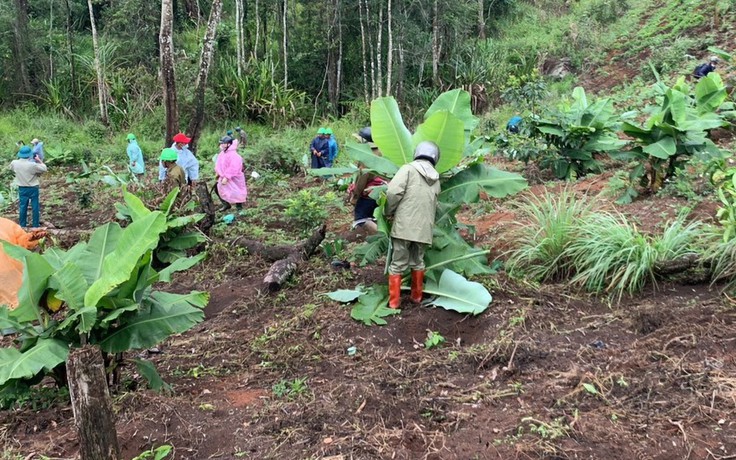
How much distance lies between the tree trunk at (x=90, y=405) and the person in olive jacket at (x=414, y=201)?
2.67m

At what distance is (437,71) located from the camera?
21594 millimetres

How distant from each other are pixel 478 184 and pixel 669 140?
9.03ft

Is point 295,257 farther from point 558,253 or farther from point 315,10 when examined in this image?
point 315,10

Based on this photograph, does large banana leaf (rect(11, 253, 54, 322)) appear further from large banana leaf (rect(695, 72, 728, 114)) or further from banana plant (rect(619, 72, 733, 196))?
large banana leaf (rect(695, 72, 728, 114))

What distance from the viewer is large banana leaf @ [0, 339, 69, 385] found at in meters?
3.61

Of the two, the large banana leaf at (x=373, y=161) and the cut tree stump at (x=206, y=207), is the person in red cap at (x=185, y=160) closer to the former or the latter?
the cut tree stump at (x=206, y=207)

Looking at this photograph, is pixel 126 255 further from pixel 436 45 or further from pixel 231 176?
pixel 436 45

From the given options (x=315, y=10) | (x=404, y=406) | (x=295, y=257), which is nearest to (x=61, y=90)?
(x=315, y=10)

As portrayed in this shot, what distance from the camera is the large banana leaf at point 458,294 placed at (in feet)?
17.0

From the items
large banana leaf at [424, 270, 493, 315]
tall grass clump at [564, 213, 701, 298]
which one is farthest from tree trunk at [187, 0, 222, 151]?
tall grass clump at [564, 213, 701, 298]

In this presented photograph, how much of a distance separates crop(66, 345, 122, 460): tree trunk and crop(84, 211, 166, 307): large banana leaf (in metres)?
0.66

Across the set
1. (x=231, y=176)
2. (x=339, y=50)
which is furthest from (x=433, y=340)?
(x=339, y=50)

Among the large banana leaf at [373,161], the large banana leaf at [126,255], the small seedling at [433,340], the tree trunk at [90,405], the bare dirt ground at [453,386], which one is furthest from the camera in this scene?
the large banana leaf at [373,161]

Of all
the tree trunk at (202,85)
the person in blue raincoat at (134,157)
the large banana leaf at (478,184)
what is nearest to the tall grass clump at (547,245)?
the large banana leaf at (478,184)
